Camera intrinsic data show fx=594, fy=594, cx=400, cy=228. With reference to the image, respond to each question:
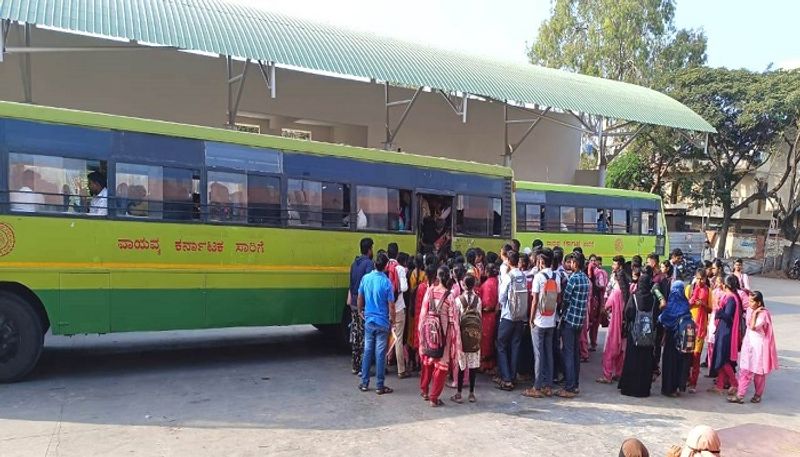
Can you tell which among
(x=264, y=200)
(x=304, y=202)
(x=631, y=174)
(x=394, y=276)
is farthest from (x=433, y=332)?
(x=631, y=174)

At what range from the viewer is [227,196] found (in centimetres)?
745

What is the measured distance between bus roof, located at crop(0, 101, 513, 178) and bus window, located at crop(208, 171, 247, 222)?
0.46 m

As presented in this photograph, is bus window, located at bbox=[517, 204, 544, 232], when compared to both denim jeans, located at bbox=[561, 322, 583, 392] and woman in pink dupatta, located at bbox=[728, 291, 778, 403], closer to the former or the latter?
woman in pink dupatta, located at bbox=[728, 291, 778, 403]

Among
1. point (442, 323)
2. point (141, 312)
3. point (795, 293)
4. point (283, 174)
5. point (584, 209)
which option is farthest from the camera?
Result: point (795, 293)

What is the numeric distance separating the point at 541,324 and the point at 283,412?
2.99m

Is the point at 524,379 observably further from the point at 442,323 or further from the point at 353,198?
the point at 353,198

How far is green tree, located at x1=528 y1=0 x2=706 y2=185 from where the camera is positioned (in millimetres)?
33281

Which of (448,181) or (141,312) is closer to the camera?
(141,312)

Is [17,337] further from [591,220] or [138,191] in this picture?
[591,220]

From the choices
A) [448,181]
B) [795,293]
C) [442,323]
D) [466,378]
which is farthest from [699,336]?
[795,293]

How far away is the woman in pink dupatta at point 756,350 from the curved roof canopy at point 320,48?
9794 millimetres

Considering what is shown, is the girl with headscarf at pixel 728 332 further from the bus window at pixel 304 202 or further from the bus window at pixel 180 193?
the bus window at pixel 180 193

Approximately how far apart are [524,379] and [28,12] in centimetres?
1040

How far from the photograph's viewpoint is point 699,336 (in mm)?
7590
